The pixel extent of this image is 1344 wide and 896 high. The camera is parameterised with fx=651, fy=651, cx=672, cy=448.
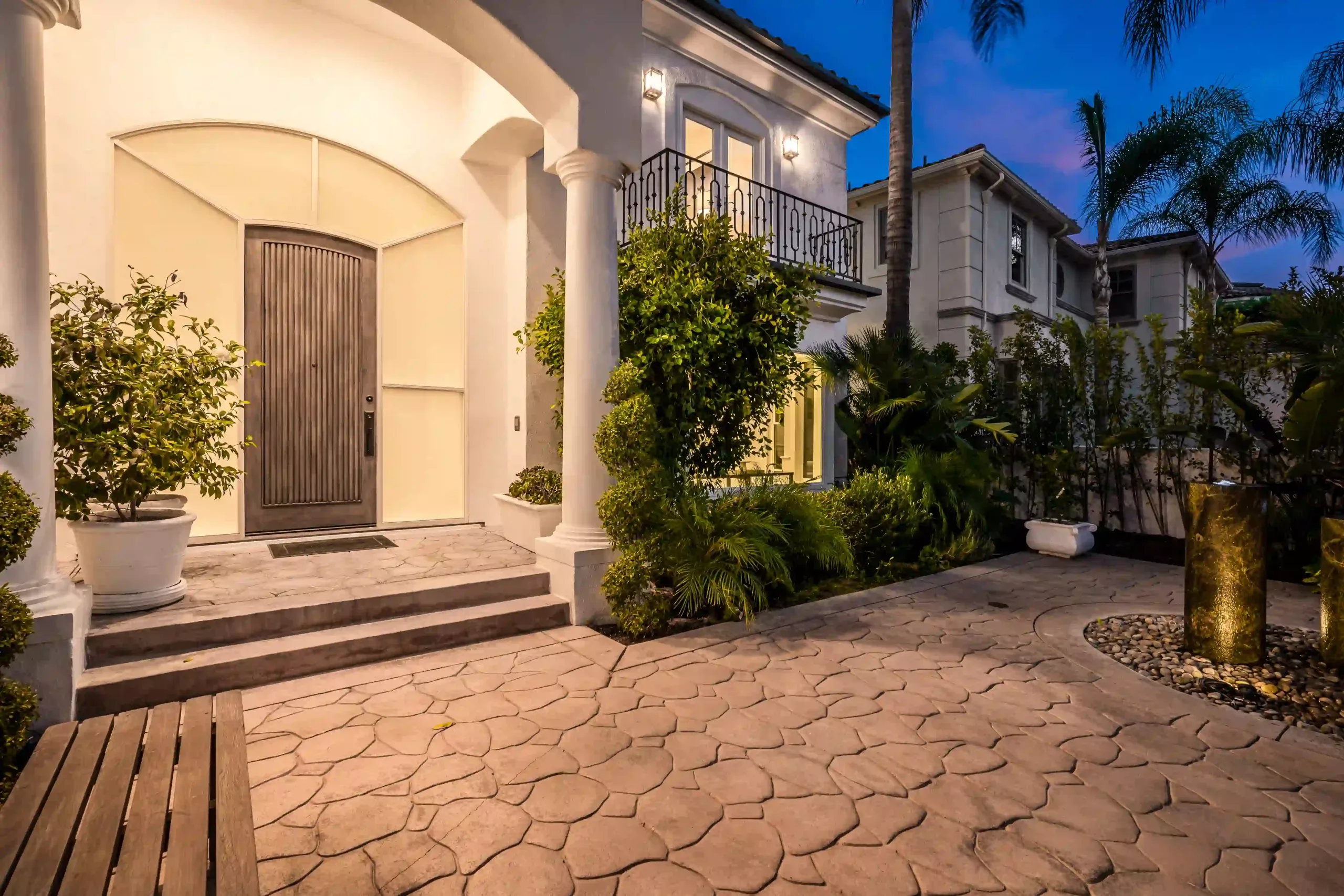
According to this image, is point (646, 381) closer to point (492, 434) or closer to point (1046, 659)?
point (492, 434)

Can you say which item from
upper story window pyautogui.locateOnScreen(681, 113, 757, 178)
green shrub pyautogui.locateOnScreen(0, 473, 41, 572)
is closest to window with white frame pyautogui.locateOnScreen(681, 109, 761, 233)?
upper story window pyautogui.locateOnScreen(681, 113, 757, 178)

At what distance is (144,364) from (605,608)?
3.52 meters

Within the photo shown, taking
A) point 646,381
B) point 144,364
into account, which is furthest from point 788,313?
point 144,364

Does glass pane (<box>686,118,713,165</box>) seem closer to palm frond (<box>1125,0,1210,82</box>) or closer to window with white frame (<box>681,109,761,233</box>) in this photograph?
window with white frame (<box>681,109,761,233</box>)

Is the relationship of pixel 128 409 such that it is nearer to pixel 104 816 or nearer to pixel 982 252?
pixel 104 816

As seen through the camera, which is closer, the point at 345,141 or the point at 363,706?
the point at 363,706

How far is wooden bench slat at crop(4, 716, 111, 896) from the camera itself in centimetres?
181

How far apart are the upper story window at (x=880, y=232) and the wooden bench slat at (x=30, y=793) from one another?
52.3 feet

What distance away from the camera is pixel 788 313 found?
6.21 m

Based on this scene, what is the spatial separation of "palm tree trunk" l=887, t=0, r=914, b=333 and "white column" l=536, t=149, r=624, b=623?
6.14 metres

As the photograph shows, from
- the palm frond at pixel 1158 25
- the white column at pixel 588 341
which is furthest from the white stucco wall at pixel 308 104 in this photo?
the palm frond at pixel 1158 25

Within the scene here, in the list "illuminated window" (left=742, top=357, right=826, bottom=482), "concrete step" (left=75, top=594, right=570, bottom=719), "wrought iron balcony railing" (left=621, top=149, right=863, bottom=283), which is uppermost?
"wrought iron balcony railing" (left=621, top=149, right=863, bottom=283)

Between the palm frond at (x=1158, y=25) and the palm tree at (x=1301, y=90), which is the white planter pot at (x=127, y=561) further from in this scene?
the palm frond at (x=1158, y=25)

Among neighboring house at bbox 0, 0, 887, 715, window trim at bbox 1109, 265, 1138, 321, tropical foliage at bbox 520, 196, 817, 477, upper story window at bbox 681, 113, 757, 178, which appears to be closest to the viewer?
neighboring house at bbox 0, 0, 887, 715
